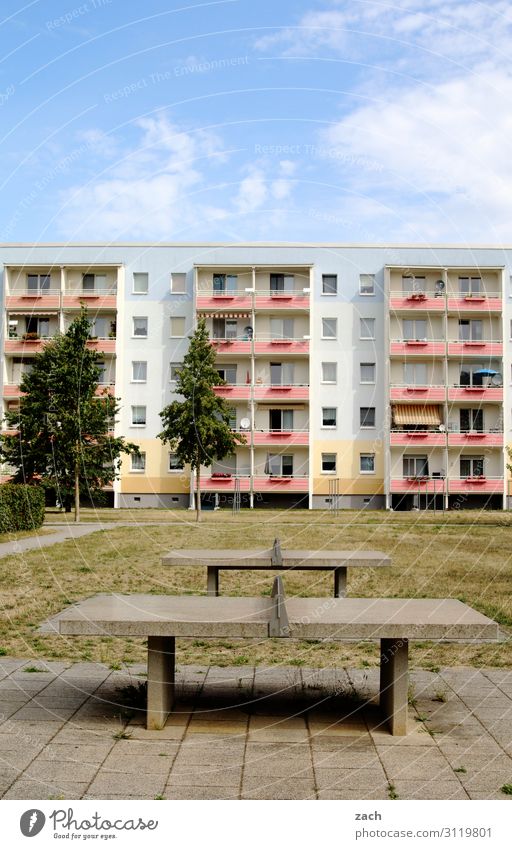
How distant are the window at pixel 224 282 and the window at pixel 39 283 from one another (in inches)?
339

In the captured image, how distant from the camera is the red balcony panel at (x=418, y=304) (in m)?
47.6

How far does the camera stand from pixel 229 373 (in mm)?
48125

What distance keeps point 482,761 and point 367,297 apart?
45.7m

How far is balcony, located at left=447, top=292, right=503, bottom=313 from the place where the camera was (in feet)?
159

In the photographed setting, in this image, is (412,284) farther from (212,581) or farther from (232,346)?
(212,581)

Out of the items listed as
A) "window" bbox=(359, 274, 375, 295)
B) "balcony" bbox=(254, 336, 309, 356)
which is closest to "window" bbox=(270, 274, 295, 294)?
"balcony" bbox=(254, 336, 309, 356)

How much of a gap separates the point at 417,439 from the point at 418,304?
698cm

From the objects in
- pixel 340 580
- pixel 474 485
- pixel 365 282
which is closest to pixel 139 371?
pixel 365 282

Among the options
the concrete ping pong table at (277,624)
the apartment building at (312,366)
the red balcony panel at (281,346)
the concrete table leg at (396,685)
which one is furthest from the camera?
the apartment building at (312,366)

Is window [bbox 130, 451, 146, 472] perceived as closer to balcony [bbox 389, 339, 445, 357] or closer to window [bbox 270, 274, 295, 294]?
window [bbox 270, 274, 295, 294]

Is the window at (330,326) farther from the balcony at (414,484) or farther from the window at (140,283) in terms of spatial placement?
the window at (140,283)

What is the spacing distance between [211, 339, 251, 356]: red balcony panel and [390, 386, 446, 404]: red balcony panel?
7.91 metres

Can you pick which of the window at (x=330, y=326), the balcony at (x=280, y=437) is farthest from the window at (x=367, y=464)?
the window at (x=330, y=326)
